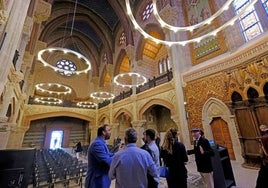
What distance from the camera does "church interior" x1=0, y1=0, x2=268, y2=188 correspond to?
202 inches

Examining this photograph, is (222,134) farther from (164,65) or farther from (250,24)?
(164,65)

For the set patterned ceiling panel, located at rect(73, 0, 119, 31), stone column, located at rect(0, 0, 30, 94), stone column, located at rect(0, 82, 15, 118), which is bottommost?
stone column, located at rect(0, 82, 15, 118)

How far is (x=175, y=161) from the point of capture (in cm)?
250

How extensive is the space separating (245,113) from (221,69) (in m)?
2.11

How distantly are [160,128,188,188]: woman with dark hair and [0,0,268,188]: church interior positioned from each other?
1.55 metres

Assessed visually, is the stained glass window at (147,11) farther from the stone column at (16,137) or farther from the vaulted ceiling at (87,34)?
the stone column at (16,137)

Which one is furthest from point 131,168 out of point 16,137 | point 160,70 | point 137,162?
point 16,137

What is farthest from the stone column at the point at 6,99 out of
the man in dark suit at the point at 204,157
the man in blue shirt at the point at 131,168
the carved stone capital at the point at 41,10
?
the man in dark suit at the point at 204,157

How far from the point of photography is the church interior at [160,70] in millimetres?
5137

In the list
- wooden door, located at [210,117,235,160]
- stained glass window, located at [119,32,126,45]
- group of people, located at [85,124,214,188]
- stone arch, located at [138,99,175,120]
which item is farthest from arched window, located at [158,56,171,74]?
group of people, located at [85,124,214,188]

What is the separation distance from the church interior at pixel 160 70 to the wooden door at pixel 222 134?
43 mm

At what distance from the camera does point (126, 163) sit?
1.46m

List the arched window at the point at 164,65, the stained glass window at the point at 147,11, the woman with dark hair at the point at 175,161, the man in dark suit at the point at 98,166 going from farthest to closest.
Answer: the arched window at the point at 164,65
the stained glass window at the point at 147,11
the woman with dark hair at the point at 175,161
the man in dark suit at the point at 98,166

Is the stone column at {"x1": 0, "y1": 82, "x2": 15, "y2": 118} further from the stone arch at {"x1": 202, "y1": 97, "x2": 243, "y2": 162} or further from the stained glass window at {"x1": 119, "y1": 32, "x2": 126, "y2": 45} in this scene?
the stained glass window at {"x1": 119, "y1": 32, "x2": 126, "y2": 45}
